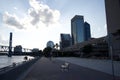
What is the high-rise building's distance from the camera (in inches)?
2985

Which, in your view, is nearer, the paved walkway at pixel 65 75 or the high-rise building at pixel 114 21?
the paved walkway at pixel 65 75

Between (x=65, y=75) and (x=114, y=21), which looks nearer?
(x=65, y=75)

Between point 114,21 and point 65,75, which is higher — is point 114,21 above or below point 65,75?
above

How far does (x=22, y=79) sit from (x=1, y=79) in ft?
15.6

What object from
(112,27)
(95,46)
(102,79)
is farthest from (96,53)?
(102,79)

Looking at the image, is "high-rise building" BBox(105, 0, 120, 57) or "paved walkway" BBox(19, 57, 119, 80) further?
"high-rise building" BBox(105, 0, 120, 57)

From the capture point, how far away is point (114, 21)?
79688mm

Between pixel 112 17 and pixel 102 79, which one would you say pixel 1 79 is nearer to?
pixel 102 79

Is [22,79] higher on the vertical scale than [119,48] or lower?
lower

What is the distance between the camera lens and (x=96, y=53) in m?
114

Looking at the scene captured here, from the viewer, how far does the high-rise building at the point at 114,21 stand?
249 ft

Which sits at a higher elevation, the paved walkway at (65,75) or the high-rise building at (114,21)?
the high-rise building at (114,21)

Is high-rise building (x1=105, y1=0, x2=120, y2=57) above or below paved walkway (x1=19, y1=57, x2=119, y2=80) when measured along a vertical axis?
above

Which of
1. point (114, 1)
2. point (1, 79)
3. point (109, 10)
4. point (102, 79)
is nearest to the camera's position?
point (1, 79)
